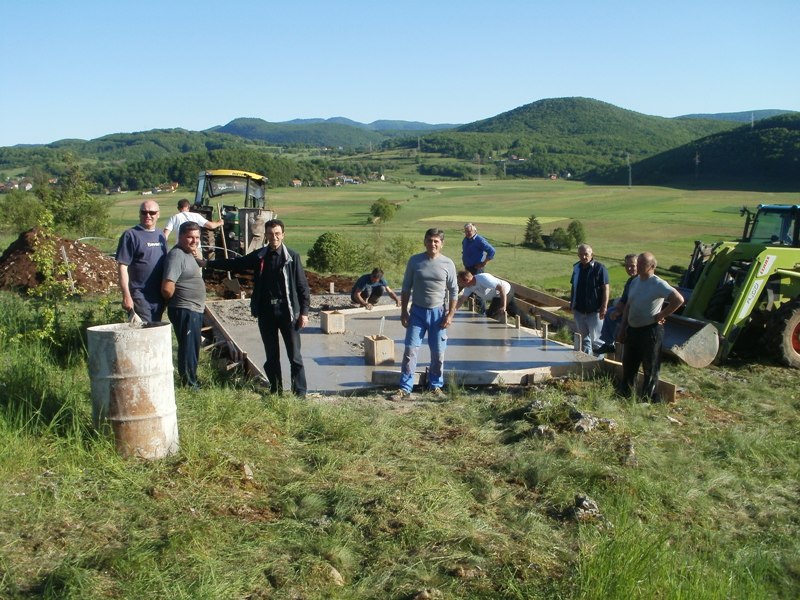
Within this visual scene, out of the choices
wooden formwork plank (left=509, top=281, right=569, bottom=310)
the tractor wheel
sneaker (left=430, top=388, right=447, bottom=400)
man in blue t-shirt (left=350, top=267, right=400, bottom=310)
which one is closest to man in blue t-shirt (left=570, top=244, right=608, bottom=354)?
the tractor wheel

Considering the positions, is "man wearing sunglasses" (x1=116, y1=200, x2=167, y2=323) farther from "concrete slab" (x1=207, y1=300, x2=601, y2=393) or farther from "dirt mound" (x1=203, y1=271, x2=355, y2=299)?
"dirt mound" (x1=203, y1=271, x2=355, y2=299)

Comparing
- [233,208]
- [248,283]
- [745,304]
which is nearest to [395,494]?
[745,304]

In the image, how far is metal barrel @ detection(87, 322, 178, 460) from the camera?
4.95m

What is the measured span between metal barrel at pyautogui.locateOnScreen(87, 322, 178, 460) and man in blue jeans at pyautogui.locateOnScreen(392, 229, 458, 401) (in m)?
2.73

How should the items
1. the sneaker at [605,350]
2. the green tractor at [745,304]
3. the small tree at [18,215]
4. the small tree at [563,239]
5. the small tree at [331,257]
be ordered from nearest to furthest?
the green tractor at [745,304] < the sneaker at [605,350] < the small tree at [331,257] < the small tree at [18,215] < the small tree at [563,239]

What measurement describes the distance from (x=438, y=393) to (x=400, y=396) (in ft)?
1.29

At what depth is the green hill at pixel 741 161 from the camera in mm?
75375

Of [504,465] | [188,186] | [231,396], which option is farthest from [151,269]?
[188,186]

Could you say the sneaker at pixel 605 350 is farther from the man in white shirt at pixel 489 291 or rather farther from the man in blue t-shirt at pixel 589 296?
the man in white shirt at pixel 489 291

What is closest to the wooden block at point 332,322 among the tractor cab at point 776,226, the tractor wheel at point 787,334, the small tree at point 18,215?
the tractor wheel at point 787,334

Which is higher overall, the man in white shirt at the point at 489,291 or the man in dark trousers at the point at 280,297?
the man in dark trousers at the point at 280,297

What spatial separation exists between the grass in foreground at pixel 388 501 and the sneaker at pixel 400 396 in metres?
0.20

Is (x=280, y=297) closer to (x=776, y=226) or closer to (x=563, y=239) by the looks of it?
(x=776, y=226)

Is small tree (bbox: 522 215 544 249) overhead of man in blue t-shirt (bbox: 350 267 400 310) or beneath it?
beneath
